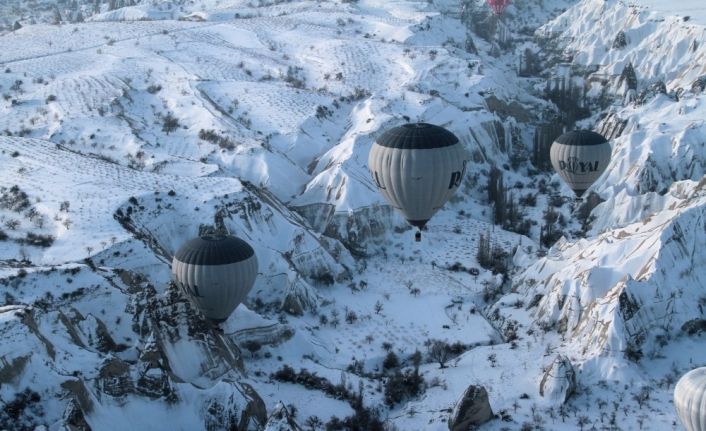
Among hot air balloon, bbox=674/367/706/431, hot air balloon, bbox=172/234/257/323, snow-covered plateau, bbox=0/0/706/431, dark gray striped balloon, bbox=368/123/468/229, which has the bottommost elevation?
snow-covered plateau, bbox=0/0/706/431

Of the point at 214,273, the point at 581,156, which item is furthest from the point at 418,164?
the point at 581,156

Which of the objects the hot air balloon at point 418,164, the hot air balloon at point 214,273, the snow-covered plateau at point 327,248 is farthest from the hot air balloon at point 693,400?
the hot air balloon at point 214,273

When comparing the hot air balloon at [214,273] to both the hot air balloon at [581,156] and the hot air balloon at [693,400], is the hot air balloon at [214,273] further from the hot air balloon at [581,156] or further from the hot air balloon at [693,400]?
the hot air balloon at [581,156]

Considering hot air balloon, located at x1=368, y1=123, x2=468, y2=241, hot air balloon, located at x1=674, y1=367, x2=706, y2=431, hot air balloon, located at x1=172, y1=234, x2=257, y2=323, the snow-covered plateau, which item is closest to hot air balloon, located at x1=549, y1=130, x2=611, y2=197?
the snow-covered plateau

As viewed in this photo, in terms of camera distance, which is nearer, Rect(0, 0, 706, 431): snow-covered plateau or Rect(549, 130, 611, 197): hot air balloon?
Rect(0, 0, 706, 431): snow-covered plateau

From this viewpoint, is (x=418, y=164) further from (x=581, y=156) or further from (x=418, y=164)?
(x=581, y=156)

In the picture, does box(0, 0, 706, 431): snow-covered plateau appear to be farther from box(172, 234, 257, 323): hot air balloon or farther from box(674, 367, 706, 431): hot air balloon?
box(674, 367, 706, 431): hot air balloon
